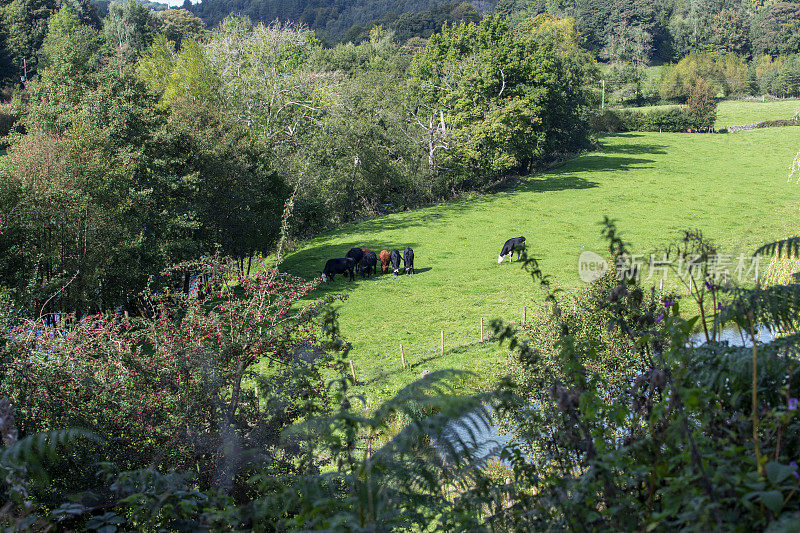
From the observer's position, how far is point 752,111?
75.9 metres

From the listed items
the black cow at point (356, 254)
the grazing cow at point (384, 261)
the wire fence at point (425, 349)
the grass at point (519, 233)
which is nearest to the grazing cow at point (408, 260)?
the grass at point (519, 233)

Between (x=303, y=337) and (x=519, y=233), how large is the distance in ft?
80.4

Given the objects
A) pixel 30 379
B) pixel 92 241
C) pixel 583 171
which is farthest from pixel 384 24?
pixel 30 379

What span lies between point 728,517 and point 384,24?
144716 mm

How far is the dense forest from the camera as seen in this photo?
335 centimetres

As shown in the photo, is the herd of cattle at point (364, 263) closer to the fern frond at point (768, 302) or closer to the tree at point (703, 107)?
the fern frond at point (768, 302)

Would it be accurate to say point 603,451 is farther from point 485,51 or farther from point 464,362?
point 485,51

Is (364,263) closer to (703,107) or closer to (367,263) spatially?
(367,263)

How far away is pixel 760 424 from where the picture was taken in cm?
334

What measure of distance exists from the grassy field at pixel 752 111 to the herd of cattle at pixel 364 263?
61629 millimetres

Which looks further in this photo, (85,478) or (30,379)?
(30,379)

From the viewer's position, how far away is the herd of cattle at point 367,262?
992 inches

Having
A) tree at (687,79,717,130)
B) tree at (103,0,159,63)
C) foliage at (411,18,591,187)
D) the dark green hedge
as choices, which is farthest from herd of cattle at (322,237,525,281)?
tree at (687,79,717,130)
